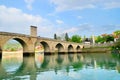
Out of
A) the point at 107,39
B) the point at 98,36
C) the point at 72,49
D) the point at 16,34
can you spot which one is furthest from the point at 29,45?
the point at 98,36

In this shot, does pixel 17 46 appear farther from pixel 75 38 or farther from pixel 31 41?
pixel 31 41

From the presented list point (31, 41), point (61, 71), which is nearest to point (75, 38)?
point (31, 41)

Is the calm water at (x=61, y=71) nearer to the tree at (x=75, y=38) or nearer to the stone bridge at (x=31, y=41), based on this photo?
the stone bridge at (x=31, y=41)

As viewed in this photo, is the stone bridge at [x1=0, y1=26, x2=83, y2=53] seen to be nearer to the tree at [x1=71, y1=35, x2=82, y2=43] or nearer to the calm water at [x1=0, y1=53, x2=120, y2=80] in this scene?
the calm water at [x1=0, y1=53, x2=120, y2=80]

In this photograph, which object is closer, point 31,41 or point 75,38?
point 31,41

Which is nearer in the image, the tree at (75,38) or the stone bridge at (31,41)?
the stone bridge at (31,41)

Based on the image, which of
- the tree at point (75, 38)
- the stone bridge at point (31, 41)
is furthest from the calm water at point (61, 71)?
the tree at point (75, 38)

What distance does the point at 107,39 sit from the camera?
97.1 metres

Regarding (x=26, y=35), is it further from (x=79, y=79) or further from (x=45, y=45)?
(x=79, y=79)

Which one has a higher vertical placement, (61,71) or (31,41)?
(31,41)

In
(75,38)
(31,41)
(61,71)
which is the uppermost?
(75,38)

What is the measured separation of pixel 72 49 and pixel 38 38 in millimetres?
28534

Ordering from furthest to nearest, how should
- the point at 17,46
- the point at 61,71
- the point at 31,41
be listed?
the point at 17,46 < the point at 31,41 < the point at 61,71

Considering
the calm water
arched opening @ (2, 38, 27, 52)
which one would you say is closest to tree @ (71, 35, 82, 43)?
arched opening @ (2, 38, 27, 52)
